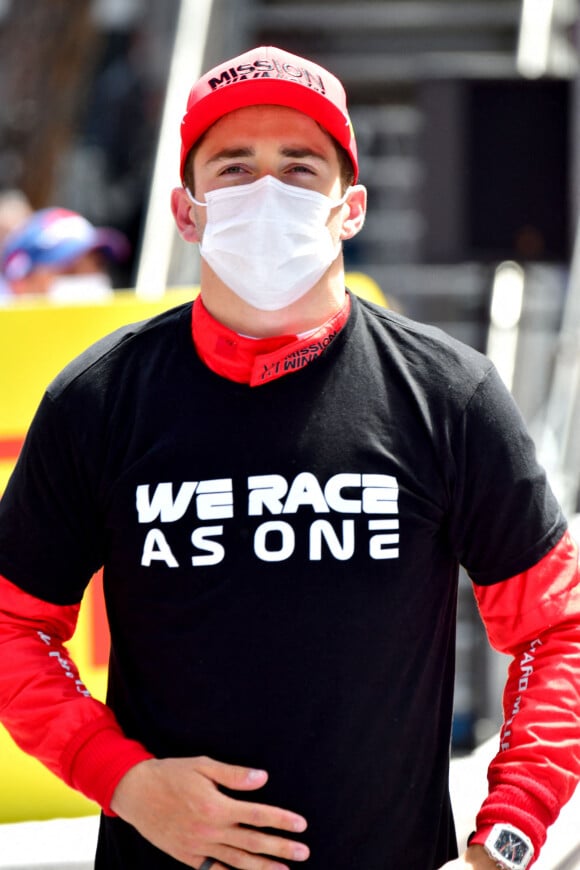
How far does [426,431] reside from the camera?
1954 mm

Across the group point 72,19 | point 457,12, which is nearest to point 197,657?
point 457,12

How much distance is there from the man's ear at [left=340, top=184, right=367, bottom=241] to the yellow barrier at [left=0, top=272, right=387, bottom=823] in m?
1.47

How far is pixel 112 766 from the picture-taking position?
1.92m

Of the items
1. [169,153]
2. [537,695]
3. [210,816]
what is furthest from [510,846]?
[169,153]

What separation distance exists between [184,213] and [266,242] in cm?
17

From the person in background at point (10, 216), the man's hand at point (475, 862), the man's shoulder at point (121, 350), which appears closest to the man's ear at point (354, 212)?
the man's shoulder at point (121, 350)

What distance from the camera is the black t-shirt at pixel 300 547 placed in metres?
1.90

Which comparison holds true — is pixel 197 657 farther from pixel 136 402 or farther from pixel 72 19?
pixel 72 19

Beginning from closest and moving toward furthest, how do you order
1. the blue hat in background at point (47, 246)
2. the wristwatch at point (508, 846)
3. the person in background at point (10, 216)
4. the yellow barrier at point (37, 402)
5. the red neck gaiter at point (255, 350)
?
the wristwatch at point (508, 846), the red neck gaiter at point (255, 350), the yellow barrier at point (37, 402), the blue hat in background at point (47, 246), the person in background at point (10, 216)

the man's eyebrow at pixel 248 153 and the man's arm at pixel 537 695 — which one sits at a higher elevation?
the man's eyebrow at pixel 248 153

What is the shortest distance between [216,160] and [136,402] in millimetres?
380

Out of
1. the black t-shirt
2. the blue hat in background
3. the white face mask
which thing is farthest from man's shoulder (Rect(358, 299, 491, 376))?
the blue hat in background

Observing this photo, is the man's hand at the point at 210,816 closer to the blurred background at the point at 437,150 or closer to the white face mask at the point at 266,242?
the white face mask at the point at 266,242

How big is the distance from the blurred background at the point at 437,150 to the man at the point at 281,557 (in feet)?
11.4
